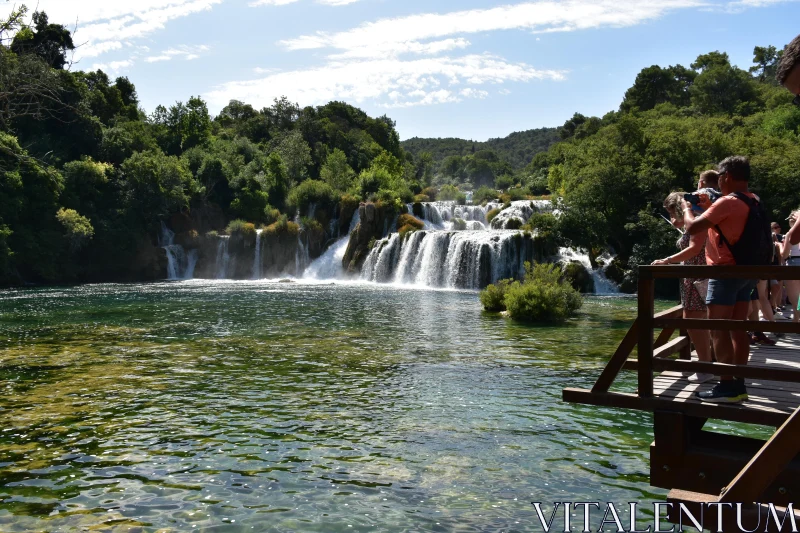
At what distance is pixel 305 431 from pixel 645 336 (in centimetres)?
580

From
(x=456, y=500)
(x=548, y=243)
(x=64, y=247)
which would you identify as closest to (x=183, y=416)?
(x=456, y=500)

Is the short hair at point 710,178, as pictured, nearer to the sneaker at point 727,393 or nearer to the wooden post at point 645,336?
the wooden post at point 645,336

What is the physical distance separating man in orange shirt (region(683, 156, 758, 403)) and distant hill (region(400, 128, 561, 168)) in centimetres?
16705

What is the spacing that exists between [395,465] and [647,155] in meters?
34.4

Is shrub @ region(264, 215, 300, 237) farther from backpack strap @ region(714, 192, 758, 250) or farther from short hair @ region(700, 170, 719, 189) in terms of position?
backpack strap @ region(714, 192, 758, 250)

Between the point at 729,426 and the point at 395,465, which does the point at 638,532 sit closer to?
the point at 395,465

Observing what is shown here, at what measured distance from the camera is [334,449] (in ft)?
29.7

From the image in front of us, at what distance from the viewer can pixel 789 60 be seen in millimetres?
3223

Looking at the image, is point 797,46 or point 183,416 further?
point 183,416

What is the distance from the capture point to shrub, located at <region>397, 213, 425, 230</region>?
46.0 m

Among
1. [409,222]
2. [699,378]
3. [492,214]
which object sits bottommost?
[699,378]

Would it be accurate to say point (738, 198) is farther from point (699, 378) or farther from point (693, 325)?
point (699, 378)

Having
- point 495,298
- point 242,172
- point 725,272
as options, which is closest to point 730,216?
point 725,272

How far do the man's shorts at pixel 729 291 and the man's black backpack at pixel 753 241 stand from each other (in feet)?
0.65
